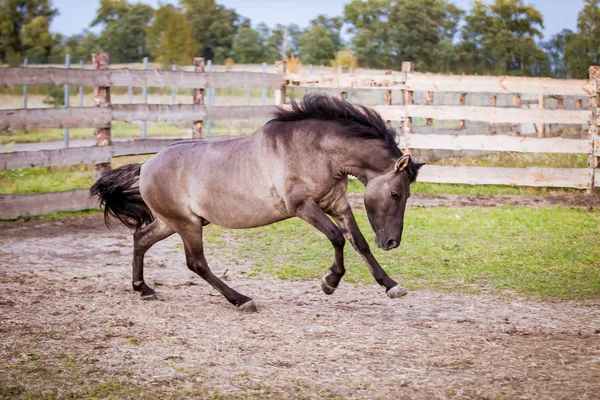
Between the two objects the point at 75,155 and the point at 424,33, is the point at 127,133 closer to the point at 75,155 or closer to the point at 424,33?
the point at 75,155

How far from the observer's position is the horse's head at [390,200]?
554 centimetres

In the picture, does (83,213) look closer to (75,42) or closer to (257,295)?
Result: (257,295)

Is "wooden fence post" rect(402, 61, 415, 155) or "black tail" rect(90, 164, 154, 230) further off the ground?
"wooden fence post" rect(402, 61, 415, 155)

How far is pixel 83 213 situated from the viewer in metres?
10.7

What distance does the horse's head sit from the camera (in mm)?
5539

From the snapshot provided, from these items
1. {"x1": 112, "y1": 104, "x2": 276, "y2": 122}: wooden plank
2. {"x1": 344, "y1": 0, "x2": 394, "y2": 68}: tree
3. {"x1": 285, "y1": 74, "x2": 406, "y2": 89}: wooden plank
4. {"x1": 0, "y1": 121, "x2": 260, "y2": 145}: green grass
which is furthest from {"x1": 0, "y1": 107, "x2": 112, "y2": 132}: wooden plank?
{"x1": 344, "y1": 0, "x2": 394, "y2": 68}: tree

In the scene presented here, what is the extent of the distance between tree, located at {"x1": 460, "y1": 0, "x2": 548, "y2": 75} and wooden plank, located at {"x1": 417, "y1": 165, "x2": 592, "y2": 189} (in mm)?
28351

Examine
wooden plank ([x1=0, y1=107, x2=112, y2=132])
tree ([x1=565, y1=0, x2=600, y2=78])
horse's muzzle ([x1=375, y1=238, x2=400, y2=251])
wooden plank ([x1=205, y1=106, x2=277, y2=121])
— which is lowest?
horse's muzzle ([x1=375, y1=238, x2=400, y2=251])

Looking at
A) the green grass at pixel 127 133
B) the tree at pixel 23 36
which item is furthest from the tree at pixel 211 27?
the green grass at pixel 127 133

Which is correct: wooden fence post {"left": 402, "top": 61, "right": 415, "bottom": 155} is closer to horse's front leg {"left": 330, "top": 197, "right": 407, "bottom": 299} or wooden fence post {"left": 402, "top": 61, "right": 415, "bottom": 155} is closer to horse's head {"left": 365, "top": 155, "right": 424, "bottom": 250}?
horse's front leg {"left": 330, "top": 197, "right": 407, "bottom": 299}

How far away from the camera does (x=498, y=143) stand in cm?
1247

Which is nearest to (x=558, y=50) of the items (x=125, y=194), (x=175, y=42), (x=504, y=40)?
(x=504, y=40)

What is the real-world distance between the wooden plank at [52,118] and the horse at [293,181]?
4.01 meters

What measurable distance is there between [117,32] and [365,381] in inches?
2501
